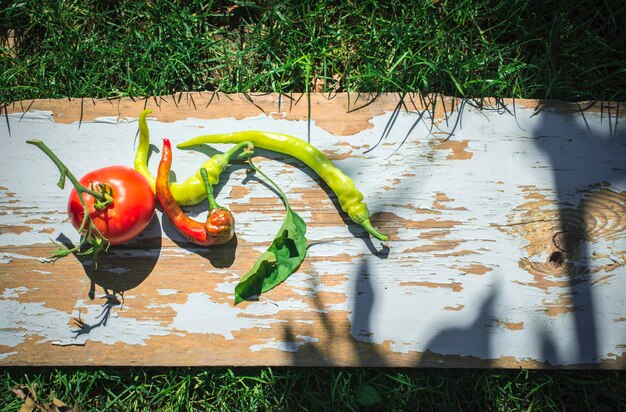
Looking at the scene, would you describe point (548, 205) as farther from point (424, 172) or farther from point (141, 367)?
point (141, 367)

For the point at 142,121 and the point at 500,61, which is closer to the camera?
the point at 142,121

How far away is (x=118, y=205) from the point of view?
217cm

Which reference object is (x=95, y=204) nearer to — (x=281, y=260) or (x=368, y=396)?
(x=281, y=260)

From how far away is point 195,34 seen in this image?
108 inches

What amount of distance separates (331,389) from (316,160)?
112 cm

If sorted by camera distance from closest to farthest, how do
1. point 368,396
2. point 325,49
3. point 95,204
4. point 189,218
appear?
point 95,204 → point 189,218 → point 368,396 → point 325,49

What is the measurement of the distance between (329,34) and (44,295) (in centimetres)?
192

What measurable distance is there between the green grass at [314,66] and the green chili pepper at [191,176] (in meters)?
0.31

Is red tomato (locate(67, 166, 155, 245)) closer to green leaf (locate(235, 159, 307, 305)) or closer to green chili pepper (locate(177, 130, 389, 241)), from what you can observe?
green chili pepper (locate(177, 130, 389, 241))

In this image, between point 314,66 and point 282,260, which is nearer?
point 282,260

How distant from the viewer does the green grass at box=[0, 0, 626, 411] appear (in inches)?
102

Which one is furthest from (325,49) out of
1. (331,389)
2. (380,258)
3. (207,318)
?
(331,389)

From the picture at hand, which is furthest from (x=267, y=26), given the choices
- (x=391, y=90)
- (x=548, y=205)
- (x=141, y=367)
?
(x=141, y=367)

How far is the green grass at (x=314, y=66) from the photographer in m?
2.58
